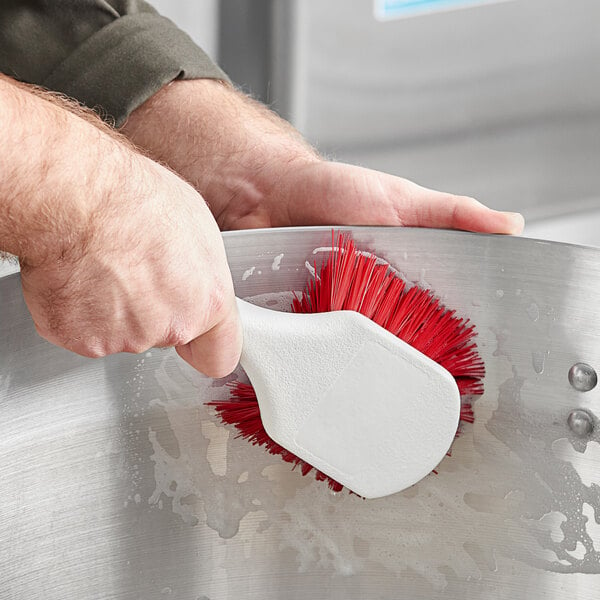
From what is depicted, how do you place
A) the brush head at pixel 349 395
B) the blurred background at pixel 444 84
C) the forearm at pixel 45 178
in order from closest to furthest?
the forearm at pixel 45 178 → the brush head at pixel 349 395 → the blurred background at pixel 444 84

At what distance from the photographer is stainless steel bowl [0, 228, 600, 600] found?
17.4 inches

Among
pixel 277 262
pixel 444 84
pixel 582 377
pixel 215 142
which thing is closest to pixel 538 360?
pixel 582 377

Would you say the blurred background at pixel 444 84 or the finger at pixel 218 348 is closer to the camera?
the finger at pixel 218 348

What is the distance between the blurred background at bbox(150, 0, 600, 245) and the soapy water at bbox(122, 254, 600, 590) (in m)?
0.49

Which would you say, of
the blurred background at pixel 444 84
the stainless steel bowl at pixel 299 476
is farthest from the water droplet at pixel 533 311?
the blurred background at pixel 444 84

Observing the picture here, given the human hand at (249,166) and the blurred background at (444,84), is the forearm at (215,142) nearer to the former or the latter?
the human hand at (249,166)

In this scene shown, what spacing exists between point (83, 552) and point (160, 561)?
0.05 metres

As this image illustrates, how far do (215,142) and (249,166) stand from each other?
30 millimetres

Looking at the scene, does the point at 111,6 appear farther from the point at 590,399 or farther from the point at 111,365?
the point at 590,399

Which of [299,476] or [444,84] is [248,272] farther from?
[444,84]

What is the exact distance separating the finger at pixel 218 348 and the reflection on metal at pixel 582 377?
17 cm

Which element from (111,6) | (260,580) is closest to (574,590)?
(260,580)

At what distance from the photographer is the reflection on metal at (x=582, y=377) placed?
46 centimetres

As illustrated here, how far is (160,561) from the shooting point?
19.8 inches
